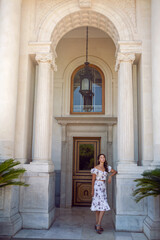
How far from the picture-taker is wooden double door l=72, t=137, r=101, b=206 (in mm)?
10688

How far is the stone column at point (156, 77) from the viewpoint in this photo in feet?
22.5

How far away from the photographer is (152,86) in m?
7.31

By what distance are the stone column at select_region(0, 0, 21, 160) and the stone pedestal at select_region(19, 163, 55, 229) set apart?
833 millimetres

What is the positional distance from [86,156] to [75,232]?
4390 millimetres

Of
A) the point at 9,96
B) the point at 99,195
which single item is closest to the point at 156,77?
the point at 99,195

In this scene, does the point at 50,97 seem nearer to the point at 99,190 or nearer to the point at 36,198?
the point at 36,198

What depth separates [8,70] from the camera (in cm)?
713

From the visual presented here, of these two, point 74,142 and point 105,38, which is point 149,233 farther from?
point 105,38

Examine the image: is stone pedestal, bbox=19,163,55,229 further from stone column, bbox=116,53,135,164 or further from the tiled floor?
stone column, bbox=116,53,135,164

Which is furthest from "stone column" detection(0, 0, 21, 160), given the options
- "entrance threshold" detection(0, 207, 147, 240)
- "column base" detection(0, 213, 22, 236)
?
"entrance threshold" detection(0, 207, 147, 240)

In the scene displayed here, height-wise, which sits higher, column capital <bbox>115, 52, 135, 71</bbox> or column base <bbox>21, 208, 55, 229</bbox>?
column capital <bbox>115, 52, 135, 71</bbox>

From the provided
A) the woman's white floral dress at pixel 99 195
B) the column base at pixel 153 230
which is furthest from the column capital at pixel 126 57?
the column base at pixel 153 230

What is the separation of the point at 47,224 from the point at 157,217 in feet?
9.44

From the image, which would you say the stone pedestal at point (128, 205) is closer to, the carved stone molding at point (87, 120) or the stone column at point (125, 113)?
the stone column at point (125, 113)
